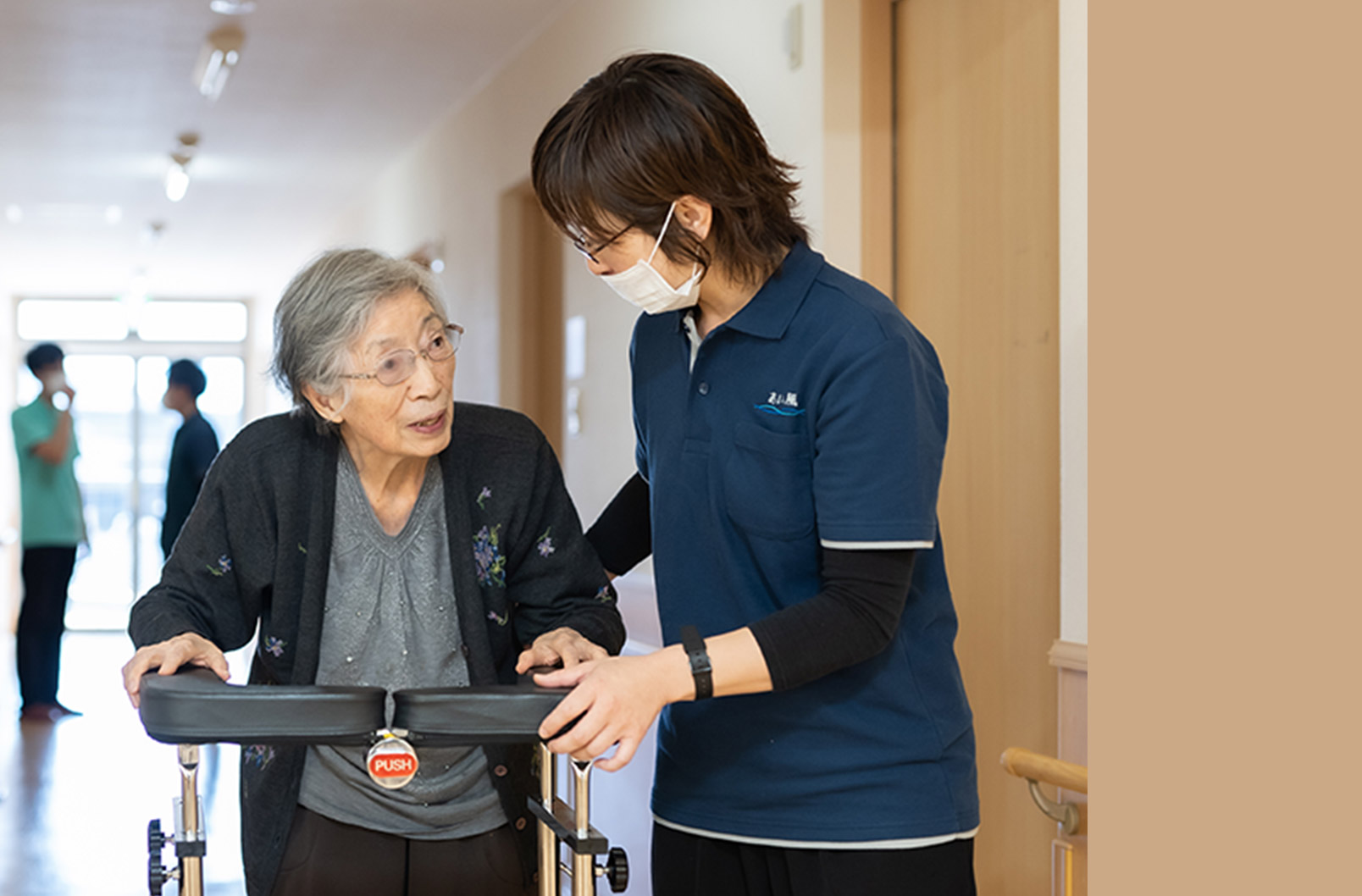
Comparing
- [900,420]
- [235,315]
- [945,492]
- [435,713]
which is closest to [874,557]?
[900,420]

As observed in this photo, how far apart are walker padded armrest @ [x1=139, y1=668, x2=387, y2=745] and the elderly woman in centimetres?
36

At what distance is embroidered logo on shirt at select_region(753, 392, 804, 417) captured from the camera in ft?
4.10

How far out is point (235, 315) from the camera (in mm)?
12992

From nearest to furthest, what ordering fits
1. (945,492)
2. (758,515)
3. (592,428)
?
(758,515) → (945,492) → (592,428)

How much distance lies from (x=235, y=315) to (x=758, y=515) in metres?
12.7

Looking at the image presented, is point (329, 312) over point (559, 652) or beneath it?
over

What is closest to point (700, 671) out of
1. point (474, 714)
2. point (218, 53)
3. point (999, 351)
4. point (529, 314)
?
point (474, 714)

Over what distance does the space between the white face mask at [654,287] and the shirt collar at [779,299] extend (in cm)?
6

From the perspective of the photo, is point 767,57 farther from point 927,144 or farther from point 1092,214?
point 1092,214

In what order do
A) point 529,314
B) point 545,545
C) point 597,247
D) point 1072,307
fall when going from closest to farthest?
point 597,247, point 545,545, point 1072,307, point 529,314

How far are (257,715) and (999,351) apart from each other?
1732mm

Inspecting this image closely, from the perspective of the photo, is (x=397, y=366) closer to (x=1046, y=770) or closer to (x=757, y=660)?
(x=757, y=660)

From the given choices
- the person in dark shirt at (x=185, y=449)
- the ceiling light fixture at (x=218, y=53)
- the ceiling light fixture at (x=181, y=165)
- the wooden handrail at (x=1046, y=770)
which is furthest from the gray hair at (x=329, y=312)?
the ceiling light fixture at (x=181, y=165)

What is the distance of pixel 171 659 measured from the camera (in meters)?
1.34
